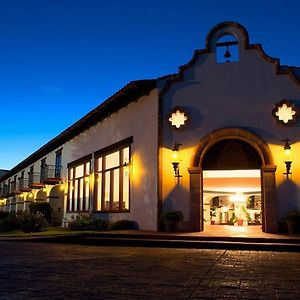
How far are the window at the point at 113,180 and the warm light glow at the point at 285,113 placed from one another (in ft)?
21.9

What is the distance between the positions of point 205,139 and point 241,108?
1.71 m

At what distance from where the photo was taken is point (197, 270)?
6.86 meters

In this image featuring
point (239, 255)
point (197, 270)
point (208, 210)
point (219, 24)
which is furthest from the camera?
point (208, 210)

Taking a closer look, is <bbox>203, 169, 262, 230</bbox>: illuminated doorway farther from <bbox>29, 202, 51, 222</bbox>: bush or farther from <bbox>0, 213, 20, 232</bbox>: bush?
<bbox>0, 213, 20, 232</bbox>: bush

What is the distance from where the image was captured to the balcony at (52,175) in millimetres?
26891

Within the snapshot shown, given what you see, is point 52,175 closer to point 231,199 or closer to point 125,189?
point 125,189

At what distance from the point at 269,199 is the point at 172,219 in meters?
3.41

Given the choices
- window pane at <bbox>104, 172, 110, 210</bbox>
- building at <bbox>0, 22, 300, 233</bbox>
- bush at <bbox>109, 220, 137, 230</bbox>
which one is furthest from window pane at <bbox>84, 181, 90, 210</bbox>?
bush at <bbox>109, 220, 137, 230</bbox>

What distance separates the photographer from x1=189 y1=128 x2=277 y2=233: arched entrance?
13.6 metres

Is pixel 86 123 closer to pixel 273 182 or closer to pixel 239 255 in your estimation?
pixel 273 182

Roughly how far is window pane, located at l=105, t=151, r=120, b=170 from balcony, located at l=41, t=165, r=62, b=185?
8175mm

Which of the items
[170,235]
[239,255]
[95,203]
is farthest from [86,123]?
[239,255]

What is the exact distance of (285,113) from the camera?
547 inches

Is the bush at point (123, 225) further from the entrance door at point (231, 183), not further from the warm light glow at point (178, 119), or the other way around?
the warm light glow at point (178, 119)
